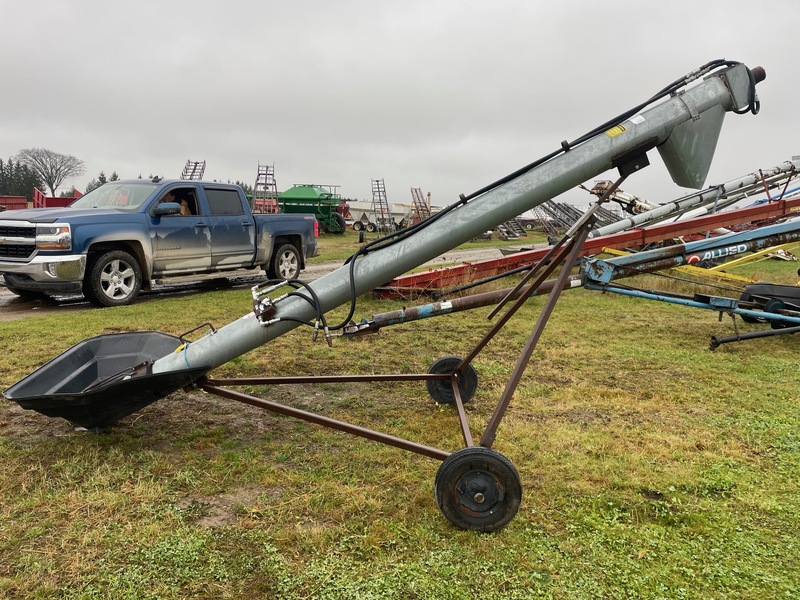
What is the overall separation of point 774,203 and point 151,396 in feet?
29.5

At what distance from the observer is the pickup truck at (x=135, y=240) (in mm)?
7570

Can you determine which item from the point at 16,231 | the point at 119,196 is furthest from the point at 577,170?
the point at 119,196

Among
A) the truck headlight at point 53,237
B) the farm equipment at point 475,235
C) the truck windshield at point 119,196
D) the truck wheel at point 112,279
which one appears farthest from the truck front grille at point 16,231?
the farm equipment at point 475,235

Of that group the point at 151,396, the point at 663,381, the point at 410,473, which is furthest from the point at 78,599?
the point at 663,381

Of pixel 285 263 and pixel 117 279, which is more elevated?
pixel 285 263

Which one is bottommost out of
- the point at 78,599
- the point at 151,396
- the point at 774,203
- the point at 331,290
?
the point at 78,599

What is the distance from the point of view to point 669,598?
2250 millimetres

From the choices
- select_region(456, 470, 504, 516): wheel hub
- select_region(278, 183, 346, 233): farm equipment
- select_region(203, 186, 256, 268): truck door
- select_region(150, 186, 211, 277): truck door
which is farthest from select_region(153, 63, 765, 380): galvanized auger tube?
select_region(278, 183, 346, 233): farm equipment

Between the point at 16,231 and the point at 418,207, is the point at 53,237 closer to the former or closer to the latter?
the point at 16,231

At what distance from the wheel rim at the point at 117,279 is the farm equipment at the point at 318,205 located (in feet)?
69.0

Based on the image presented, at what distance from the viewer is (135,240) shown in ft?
27.3

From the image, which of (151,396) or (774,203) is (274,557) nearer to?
(151,396)

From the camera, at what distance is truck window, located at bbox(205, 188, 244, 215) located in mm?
9812

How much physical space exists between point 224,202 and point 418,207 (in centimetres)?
2389
